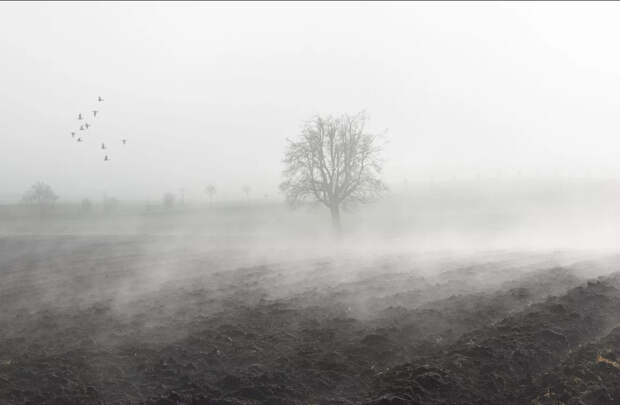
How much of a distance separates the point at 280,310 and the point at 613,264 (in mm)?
13650

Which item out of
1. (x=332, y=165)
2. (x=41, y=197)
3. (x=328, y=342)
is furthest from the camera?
(x=41, y=197)

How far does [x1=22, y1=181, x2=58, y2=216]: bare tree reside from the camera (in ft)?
289

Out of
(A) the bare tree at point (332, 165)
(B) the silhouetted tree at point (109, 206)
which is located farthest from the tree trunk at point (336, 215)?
(B) the silhouetted tree at point (109, 206)

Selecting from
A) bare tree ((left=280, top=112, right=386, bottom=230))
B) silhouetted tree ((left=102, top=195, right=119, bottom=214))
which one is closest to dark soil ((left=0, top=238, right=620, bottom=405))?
bare tree ((left=280, top=112, right=386, bottom=230))

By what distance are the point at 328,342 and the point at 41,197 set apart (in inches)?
3932

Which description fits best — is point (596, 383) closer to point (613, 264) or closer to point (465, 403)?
point (465, 403)

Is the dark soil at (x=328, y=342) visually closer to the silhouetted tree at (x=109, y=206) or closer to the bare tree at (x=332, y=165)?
the bare tree at (x=332, y=165)

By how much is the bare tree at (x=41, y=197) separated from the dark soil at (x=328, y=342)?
86441mm

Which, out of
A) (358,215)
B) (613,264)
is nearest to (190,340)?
(613,264)

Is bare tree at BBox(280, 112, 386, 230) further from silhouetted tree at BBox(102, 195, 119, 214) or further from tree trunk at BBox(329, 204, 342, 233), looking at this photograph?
silhouetted tree at BBox(102, 195, 119, 214)

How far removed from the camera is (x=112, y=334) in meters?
10.8

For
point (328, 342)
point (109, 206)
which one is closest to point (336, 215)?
point (328, 342)

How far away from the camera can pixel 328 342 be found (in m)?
9.43

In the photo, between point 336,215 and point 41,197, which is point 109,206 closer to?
point 41,197
